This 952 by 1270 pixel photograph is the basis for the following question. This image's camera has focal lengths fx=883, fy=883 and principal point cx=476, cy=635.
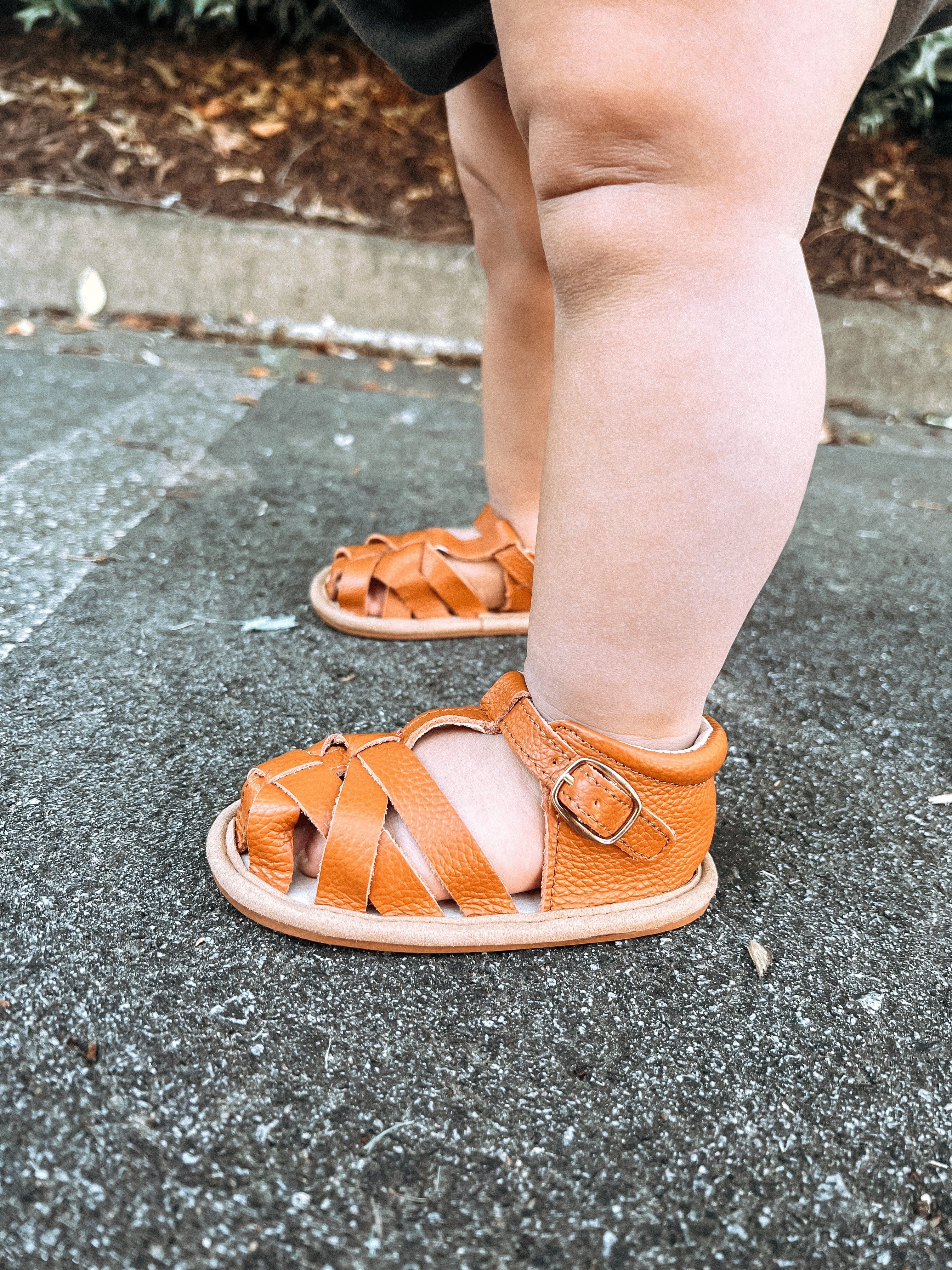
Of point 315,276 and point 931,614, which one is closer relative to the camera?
point 931,614

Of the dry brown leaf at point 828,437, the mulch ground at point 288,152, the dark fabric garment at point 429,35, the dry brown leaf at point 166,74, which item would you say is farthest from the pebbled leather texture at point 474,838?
the dry brown leaf at point 166,74

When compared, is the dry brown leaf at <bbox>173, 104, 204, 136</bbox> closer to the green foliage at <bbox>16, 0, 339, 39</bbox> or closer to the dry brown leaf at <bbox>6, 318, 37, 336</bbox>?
the green foliage at <bbox>16, 0, 339, 39</bbox>

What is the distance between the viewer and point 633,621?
70 centimetres

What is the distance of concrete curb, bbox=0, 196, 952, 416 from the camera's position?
3051 millimetres

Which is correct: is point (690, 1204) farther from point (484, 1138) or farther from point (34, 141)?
point (34, 141)

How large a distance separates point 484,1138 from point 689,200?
68cm

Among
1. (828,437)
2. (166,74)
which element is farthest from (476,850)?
(166,74)

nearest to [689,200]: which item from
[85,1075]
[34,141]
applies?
[85,1075]

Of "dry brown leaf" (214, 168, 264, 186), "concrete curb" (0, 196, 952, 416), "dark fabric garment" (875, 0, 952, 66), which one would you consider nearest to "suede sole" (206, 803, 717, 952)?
"dark fabric garment" (875, 0, 952, 66)

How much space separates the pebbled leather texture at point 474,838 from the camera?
0.74 meters

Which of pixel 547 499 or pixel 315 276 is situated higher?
pixel 547 499

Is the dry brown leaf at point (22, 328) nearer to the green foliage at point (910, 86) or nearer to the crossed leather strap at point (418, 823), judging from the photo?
the crossed leather strap at point (418, 823)

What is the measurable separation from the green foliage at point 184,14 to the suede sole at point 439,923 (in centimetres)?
343

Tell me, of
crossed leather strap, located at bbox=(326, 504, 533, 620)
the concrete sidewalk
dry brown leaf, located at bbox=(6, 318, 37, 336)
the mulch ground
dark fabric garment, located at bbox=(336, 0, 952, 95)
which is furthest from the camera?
the mulch ground
